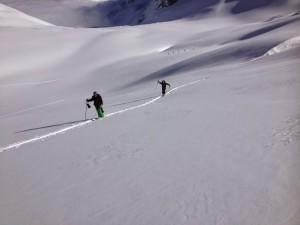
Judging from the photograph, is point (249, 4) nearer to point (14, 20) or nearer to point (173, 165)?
point (14, 20)

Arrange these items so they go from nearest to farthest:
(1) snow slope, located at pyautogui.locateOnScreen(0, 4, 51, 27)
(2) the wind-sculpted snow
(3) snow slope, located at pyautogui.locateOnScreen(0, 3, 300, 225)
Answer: (3) snow slope, located at pyautogui.locateOnScreen(0, 3, 300, 225), (2) the wind-sculpted snow, (1) snow slope, located at pyautogui.locateOnScreen(0, 4, 51, 27)

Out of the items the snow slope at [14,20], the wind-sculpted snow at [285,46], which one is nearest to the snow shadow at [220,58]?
the wind-sculpted snow at [285,46]

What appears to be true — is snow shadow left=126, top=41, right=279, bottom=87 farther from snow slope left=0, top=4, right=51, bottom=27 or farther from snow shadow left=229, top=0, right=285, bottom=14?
snow shadow left=229, top=0, right=285, bottom=14

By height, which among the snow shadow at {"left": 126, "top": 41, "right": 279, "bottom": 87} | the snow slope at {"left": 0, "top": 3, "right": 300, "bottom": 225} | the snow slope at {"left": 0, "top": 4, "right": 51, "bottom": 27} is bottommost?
the snow slope at {"left": 0, "top": 3, "right": 300, "bottom": 225}

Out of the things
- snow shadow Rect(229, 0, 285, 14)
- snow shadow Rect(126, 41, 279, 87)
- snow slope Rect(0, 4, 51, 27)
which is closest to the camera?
snow shadow Rect(126, 41, 279, 87)

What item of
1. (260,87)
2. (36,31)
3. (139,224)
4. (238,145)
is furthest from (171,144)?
(36,31)

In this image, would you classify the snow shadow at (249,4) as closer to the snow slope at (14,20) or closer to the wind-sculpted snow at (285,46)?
the snow slope at (14,20)

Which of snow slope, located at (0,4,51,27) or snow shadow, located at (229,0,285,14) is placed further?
snow shadow, located at (229,0,285,14)

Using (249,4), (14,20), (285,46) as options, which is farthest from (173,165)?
(249,4)

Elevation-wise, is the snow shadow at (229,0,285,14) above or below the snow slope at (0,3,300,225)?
above

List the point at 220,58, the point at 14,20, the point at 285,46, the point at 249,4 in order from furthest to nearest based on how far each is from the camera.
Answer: the point at 249,4 → the point at 14,20 → the point at 220,58 → the point at 285,46

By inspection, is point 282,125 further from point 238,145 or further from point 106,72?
point 106,72

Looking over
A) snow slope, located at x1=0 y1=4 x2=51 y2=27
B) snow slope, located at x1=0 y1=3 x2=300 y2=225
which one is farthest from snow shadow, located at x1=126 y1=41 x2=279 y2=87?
snow slope, located at x1=0 y1=4 x2=51 y2=27

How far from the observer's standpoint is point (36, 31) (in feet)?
230
